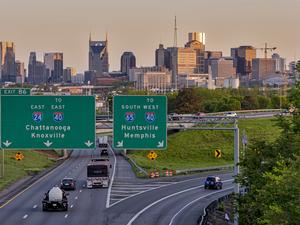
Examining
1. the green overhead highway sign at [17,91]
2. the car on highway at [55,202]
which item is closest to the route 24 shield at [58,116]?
the green overhead highway sign at [17,91]

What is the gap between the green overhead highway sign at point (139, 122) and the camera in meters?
44.9

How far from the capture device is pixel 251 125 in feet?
424

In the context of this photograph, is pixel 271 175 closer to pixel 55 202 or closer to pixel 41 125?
pixel 41 125

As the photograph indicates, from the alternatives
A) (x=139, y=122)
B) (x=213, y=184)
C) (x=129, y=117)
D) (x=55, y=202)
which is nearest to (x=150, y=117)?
(x=139, y=122)

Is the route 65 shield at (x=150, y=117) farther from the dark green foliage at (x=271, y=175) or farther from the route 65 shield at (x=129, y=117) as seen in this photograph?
the dark green foliage at (x=271, y=175)

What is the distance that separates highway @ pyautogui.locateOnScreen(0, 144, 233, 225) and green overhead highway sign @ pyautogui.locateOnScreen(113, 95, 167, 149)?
24.2ft

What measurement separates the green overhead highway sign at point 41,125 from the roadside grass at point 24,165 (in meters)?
28.2

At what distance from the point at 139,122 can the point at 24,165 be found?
189 feet

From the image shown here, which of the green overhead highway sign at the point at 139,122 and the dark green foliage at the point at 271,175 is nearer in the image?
the dark green foliage at the point at 271,175

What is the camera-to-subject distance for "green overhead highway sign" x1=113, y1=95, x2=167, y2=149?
4491 centimetres

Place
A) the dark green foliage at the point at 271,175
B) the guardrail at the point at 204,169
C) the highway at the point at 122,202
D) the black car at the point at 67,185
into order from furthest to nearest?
the guardrail at the point at 204,169, the black car at the point at 67,185, the highway at the point at 122,202, the dark green foliage at the point at 271,175

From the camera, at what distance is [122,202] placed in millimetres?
63625

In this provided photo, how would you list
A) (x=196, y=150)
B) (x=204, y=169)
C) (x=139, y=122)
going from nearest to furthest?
(x=139, y=122)
(x=204, y=169)
(x=196, y=150)

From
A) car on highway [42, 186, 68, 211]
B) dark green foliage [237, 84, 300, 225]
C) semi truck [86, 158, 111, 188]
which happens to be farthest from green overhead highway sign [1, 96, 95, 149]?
semi truck [86, 158, 111, 188]
